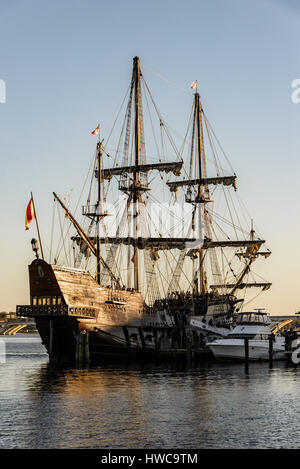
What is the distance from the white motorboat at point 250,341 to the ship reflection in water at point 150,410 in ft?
33.2

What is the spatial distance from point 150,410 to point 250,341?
38200 mm

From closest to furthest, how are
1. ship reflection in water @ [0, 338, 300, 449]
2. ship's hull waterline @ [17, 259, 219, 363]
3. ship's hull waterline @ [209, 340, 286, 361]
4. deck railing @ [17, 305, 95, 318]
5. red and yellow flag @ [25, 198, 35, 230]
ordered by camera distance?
ship reflection in water @ [0, 338, 300, 449]
red and yellow flag @ [25, 198, 35, 230]
deck railing @ [17, 305, 95, 318]
ship's hull waterline @ [17, 259, 219, 363]
ship's hull waterline @ [209, 340, 286, 361]

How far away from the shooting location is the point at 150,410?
44.9 m

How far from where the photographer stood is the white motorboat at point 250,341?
80438mm

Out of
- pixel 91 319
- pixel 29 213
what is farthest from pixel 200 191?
pixel 29 213

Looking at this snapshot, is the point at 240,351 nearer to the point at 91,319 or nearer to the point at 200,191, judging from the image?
the point at 91,319

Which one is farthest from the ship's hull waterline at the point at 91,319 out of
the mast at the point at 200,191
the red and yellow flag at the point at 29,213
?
the mast at the point at 200,191

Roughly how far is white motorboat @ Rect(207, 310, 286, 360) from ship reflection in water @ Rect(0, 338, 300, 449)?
10.1m

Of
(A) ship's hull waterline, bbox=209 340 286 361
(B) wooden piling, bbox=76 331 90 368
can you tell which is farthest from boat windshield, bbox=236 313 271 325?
(B) wooden piling, bbox=76 331 90 368

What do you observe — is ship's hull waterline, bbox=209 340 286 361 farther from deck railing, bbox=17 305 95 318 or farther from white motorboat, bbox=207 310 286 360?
deck railing, bbox=17 305 95 318

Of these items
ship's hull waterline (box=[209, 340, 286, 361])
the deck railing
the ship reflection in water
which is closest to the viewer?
the ship reflection in water

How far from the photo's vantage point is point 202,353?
290 ft

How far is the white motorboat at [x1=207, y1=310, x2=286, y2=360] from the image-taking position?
264 ft
